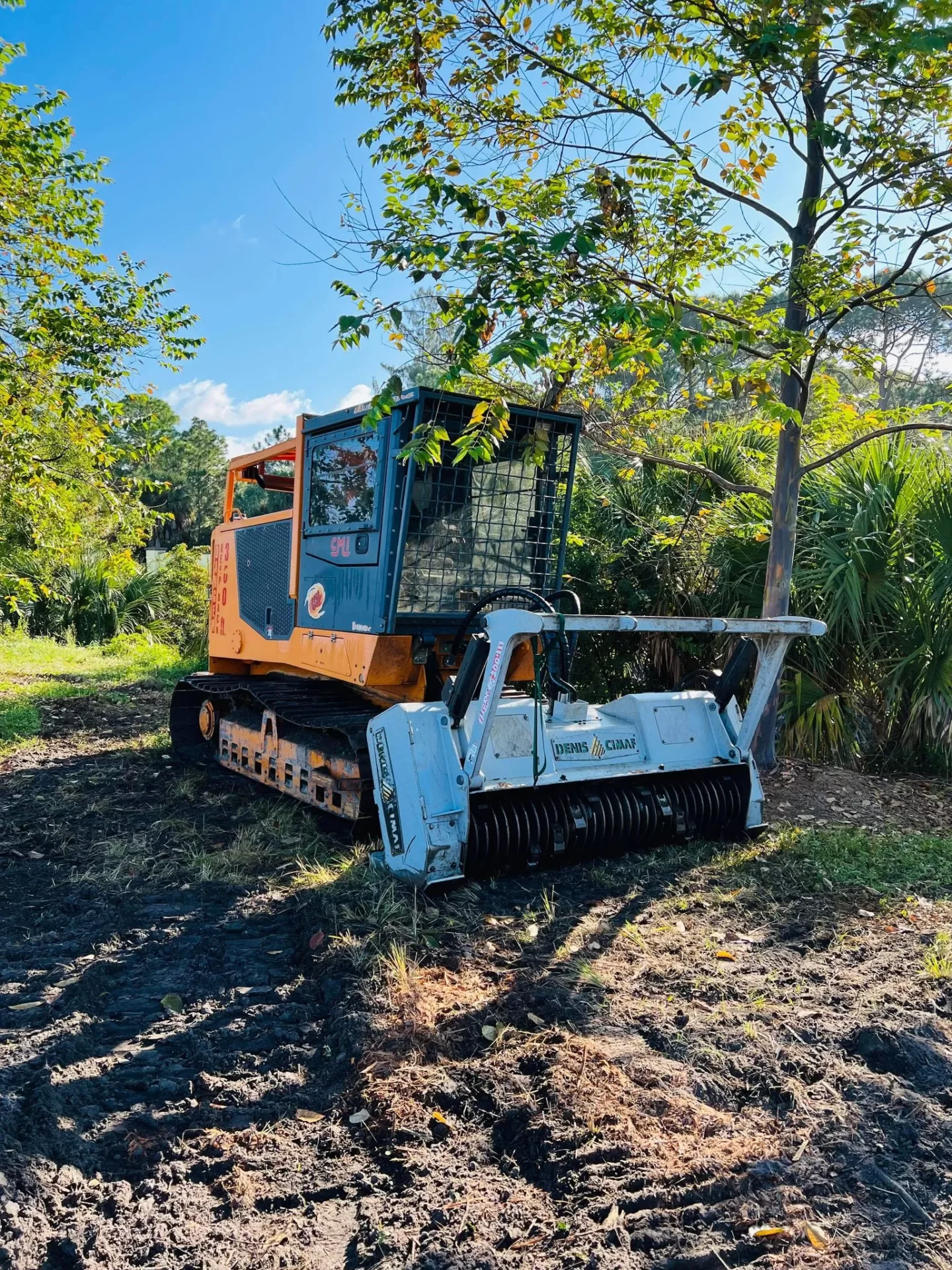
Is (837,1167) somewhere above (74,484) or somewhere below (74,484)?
below

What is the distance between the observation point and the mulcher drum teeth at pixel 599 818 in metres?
4.51

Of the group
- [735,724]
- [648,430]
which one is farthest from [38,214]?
[735,724]

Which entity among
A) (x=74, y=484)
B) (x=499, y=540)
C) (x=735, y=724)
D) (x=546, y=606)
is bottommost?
(x=735, y=724)

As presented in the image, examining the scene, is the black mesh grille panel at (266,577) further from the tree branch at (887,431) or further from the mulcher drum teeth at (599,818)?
the tree branch at (887,431)

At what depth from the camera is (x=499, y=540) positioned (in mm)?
5730

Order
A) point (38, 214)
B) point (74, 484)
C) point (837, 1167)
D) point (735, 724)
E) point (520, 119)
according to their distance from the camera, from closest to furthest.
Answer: point (837, 1167) < point (735, 724) < point (520, 119) < point (38, 214) < point (74, 484)

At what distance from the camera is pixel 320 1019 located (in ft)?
10.9

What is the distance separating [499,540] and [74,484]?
18.7 feet

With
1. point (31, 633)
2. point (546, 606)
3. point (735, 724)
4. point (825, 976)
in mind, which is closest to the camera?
point (825, 976)

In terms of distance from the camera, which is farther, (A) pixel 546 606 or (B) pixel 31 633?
(B) pixel 31 633

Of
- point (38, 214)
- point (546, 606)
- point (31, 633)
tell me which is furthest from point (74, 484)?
point (31, 633)

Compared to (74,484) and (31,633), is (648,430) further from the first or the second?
(31,633)

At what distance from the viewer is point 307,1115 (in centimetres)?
273

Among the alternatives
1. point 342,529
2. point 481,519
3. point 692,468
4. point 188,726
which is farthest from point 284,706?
point 692,468
